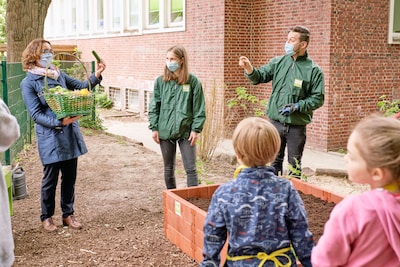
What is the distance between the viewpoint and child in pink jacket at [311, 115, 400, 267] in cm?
199

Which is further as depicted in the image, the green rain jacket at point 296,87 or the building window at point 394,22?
the building window at point 394,22

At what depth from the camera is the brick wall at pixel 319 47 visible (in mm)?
11070

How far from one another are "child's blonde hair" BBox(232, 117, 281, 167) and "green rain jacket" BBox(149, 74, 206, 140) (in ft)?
9.30

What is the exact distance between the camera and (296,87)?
5562 millimetres

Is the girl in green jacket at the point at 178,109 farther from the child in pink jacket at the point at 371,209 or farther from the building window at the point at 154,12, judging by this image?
the building window at the point at 154,12

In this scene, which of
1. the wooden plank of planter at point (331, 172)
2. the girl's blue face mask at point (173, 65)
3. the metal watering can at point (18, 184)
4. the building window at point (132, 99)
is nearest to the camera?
the girl's blue face mask at point (173, 65)

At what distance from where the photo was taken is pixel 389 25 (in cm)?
1185

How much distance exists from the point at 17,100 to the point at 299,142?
5982 millimetres

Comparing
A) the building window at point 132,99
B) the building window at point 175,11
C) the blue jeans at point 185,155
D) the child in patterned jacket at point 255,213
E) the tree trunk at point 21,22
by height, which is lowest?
the building window at point 132,99

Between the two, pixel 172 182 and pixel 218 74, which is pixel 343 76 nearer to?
pixel 218 74

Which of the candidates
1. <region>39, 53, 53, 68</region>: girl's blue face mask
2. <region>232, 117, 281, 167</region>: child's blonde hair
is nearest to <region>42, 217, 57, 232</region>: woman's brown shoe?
<region>39, 53, 53, 68</region>: girl's blue face mask

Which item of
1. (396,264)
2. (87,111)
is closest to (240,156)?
(396,264)

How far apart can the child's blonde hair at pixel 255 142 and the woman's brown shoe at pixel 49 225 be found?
127 inches

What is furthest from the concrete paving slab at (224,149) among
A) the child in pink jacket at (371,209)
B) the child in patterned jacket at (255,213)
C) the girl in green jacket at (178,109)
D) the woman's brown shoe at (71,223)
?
the child in pink jacket at (371,209)
